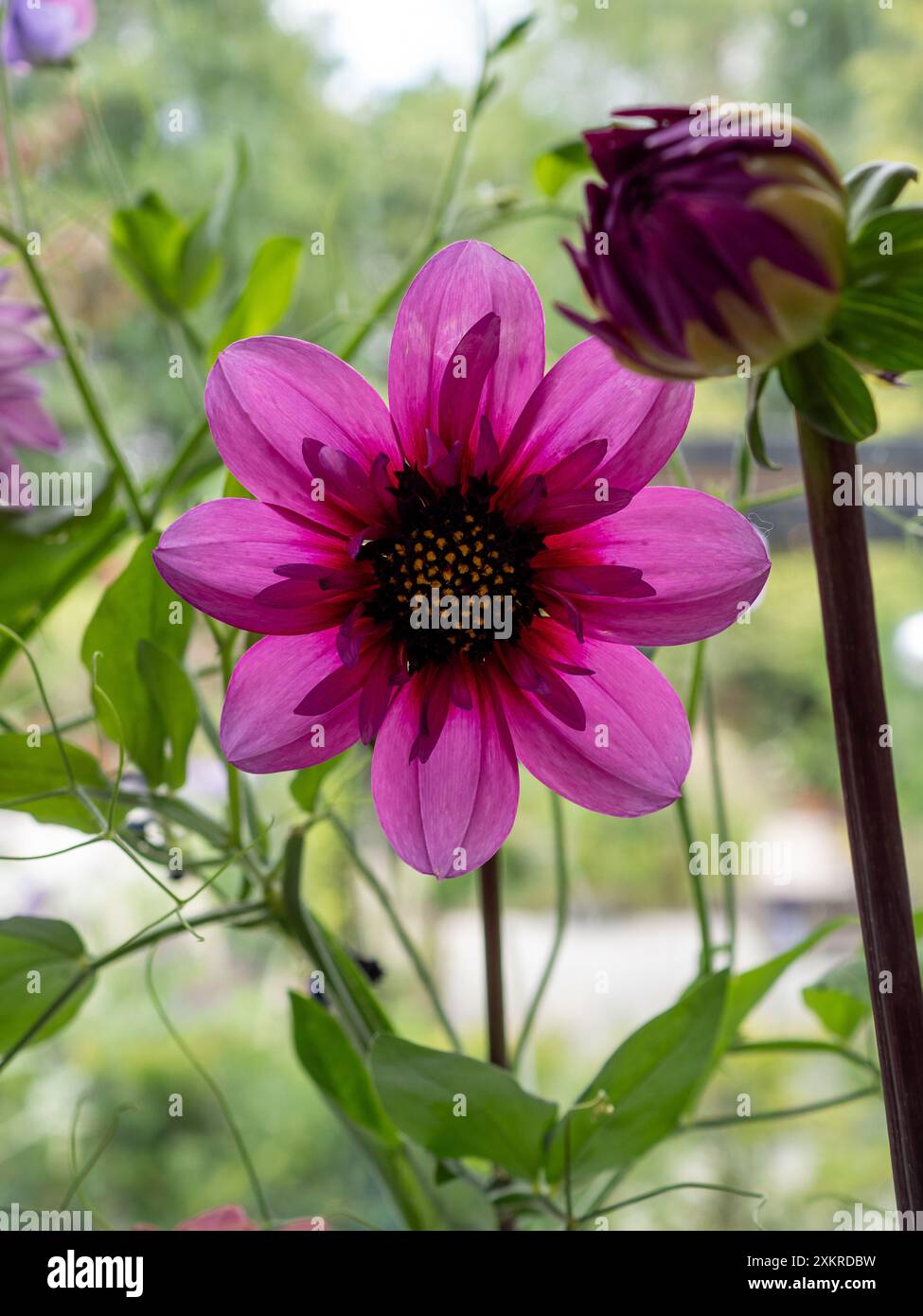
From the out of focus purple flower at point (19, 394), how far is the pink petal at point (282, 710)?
0.14 m

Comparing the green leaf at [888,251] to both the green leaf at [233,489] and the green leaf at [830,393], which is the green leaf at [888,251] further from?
the green leaf at [233,489]

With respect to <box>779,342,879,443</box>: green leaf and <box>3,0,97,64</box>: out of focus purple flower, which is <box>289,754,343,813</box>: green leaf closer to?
<box>779,342,879,443</box>: green leaf

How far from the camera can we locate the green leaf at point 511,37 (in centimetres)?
34

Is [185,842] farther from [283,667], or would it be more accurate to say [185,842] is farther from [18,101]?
[18,101]

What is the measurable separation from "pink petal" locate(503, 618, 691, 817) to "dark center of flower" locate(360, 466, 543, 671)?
0.01 m

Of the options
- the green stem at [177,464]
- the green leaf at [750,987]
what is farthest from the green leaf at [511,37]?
the green leaf at [750,987]

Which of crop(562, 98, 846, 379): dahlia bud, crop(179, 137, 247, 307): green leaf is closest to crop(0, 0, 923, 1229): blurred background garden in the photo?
crop(179, 137, 247, 307): green leaf

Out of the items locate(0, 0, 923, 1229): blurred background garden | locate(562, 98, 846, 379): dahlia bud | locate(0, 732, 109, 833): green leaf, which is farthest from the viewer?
locate(0, 0, 923, 1229): blurred background garden

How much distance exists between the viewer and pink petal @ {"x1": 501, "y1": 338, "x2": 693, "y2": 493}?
0.21 m

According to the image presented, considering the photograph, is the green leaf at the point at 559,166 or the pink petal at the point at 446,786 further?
the green leaf at the point at 559,166

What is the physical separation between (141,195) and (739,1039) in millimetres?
323

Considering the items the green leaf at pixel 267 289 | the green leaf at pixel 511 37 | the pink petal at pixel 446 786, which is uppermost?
the green leaf at pixel 511 37

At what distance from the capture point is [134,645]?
0.29m

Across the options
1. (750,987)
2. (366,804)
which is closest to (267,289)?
(750,987)
